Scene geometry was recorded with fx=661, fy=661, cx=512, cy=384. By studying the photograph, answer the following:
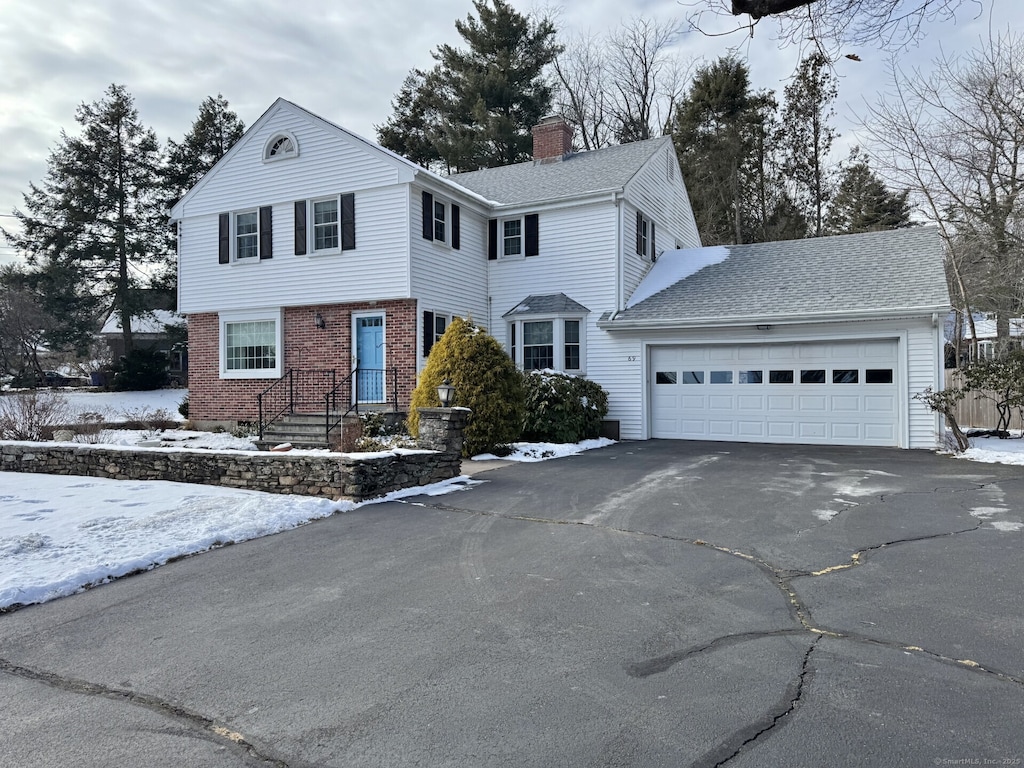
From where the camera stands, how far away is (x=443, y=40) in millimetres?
32656

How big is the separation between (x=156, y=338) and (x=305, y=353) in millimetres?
24793

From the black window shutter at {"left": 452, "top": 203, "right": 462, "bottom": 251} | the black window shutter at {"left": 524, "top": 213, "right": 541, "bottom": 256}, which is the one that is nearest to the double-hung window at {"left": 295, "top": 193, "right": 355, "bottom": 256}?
the black window shutter at {"left": 452, "top": 203, "right": 462, "bottom": 251}

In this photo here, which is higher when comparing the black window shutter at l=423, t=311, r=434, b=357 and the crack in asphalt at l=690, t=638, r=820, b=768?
the black window shutter at l=423, t=311, r=434, b=357

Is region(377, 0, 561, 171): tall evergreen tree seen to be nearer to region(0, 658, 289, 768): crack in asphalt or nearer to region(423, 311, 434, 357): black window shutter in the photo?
region(423, 311, 434, 357): black window shutter

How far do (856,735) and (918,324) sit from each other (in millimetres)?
12368

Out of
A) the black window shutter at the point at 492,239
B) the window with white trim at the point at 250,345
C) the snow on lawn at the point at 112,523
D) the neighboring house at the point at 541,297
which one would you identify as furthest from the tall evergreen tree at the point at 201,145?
the snow on lawn at the point at 112,523

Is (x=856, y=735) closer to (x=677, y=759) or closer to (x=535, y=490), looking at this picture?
(x=677, y=759)

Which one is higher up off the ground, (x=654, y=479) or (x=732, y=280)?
(x=732, y=280)

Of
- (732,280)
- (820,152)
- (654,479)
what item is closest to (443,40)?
(820,152)

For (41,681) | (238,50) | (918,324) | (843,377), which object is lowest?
(41,681)

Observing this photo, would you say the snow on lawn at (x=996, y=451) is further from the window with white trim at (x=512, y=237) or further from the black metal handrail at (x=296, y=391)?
the black metal handrail at (x=296, y=391)

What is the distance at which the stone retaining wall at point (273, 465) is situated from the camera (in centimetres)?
776

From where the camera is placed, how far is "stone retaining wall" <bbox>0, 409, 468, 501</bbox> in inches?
305

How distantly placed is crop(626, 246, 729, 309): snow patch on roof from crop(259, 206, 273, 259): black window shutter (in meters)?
8.59
